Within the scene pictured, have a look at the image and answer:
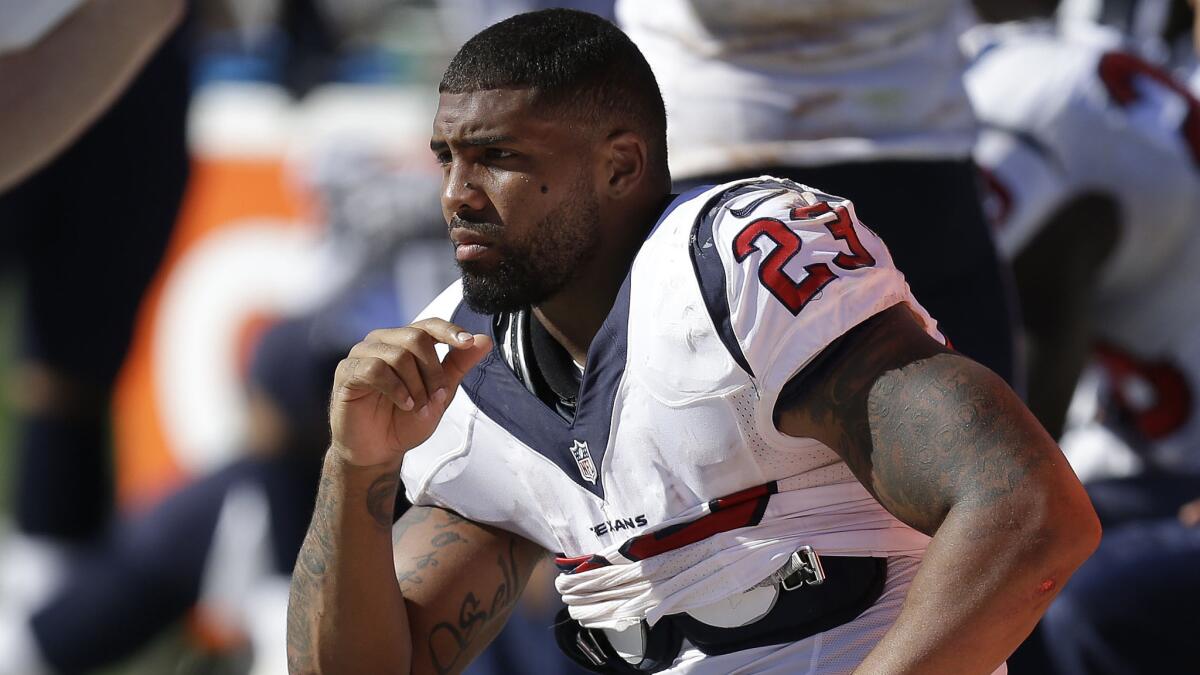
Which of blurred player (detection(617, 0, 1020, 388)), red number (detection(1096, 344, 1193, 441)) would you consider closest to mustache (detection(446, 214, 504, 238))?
blurred player (detection(617, 0, 1020, 388))

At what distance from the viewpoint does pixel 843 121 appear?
322 centimetres

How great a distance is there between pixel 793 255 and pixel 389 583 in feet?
2.46

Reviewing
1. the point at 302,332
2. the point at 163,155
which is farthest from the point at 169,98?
the point at 302,332

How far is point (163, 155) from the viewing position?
4.73m

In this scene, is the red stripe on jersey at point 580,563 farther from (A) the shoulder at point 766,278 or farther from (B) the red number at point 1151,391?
(B) the red number at point 1151,391

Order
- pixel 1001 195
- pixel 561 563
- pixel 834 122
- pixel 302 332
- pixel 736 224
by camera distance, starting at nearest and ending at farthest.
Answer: pixel 736 224 → pixel 561 563 → pixel 834 122 → pixel 1001 195 → pixel 302 332

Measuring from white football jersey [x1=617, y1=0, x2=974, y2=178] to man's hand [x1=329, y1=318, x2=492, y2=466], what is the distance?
1.04 m

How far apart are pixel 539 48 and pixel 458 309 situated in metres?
0.43

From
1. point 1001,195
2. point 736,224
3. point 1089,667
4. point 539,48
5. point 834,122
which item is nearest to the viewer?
point 736,224

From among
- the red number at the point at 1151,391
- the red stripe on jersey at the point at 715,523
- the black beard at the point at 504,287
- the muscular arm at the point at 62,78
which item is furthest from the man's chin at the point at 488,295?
the red number at the point at 1151,391

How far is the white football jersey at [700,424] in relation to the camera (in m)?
2.09

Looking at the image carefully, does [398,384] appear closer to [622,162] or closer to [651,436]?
[651,436]

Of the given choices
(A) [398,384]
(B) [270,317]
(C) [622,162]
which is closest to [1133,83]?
(B) [270,317]

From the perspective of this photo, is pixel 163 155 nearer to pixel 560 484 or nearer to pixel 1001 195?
pixel 1001 195
